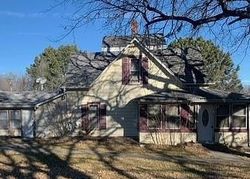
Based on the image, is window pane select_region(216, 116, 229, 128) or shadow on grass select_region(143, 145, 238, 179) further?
window pane select_region(216, 116, 229, 128)

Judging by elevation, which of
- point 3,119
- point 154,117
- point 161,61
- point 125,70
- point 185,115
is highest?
point 161,61

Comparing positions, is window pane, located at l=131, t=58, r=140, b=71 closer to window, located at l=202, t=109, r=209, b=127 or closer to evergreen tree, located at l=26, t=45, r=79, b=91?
window, located at l=202, t=109, r=209, b=127

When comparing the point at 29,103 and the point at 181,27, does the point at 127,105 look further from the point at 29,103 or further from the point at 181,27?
the point at 181,27

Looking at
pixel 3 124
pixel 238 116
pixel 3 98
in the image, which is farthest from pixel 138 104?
pixel 3 98

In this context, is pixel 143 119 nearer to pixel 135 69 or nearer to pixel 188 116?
pixel 188 116

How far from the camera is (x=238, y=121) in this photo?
29.1 m

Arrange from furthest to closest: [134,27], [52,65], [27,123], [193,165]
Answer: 1. [52,65]
2. [27,123]
3. [134,27]
4. [193,165]

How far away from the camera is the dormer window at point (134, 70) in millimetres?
31078

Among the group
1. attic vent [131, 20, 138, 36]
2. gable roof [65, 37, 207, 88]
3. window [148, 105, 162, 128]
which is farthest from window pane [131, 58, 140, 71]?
attic vent [131, 20, 138, 36]

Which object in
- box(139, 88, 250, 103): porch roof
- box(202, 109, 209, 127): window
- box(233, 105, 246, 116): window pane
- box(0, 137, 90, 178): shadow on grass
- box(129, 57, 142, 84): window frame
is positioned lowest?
box(0, 137, 90, 178): shadow on grass

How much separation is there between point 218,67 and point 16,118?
27.9 meters

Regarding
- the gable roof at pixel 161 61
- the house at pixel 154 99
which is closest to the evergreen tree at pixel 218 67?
the gable roof at pixel 161 61

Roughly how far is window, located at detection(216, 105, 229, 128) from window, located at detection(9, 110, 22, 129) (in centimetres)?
1395

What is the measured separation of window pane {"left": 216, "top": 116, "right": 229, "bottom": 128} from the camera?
2917cm
